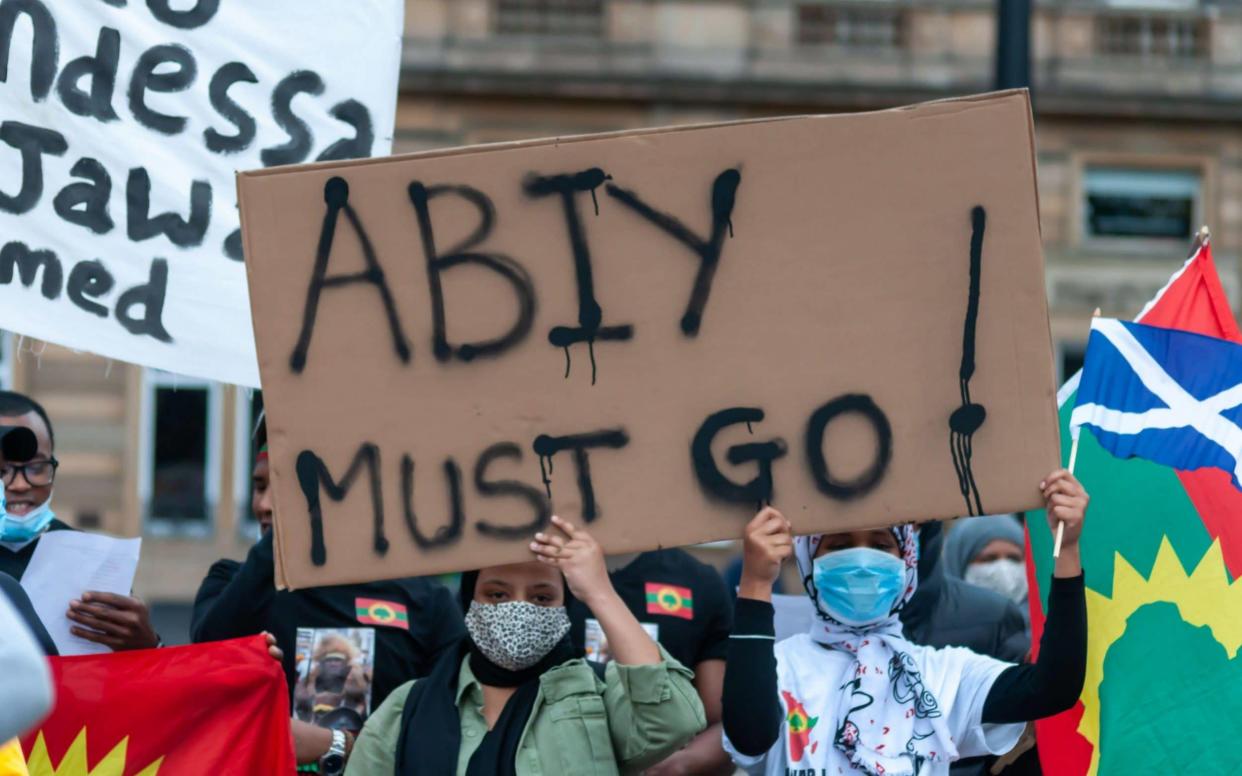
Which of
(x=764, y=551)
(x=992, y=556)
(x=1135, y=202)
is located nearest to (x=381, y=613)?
(x=764, y=551)

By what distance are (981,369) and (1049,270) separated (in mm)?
13965

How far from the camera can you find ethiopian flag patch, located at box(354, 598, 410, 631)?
4289 millimetres

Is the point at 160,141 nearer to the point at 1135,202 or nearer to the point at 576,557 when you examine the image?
the point at 576,557

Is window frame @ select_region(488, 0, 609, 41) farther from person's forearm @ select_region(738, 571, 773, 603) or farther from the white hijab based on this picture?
person's forearm @ select_region(738, 571, 773, 603)

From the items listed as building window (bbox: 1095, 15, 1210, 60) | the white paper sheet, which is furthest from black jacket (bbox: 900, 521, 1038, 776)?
building window (bbox: 1095, 15, 1210, 60)

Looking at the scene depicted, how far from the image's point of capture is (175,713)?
3896mm

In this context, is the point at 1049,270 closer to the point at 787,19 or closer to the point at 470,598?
the point at 787,19

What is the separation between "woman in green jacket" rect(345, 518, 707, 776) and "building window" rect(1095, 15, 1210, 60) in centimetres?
1471

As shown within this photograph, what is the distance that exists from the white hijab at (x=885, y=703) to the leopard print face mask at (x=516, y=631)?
0.50 metres

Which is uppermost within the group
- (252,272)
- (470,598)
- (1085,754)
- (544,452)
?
(252,272)

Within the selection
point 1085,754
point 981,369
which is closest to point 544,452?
point 981,369

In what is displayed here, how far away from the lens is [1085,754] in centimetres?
380

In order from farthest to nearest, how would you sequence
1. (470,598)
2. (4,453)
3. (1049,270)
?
(1049,270)
(4,453)
(470,598)

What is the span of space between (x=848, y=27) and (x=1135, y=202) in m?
3.00
